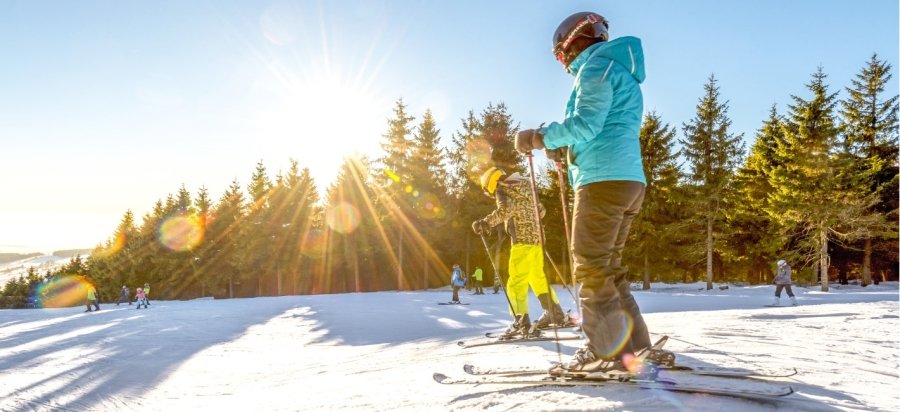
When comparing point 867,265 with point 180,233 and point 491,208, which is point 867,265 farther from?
point 180,233

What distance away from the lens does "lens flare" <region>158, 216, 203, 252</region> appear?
40125mm

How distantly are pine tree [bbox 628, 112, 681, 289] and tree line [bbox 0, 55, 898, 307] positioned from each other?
0.29ft

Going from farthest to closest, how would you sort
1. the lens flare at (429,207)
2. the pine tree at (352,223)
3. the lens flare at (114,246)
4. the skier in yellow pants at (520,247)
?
the lens flare at (114,246) → the pine tree at (352,223) → the lens flare at (429,207) → the skier in yellow pants at (520,247)

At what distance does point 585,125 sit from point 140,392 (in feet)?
16.4

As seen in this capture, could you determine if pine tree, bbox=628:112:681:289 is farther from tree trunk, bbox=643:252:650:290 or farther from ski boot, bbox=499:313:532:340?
ski boot, bbox=499:313:532:340

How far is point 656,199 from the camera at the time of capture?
29859mm

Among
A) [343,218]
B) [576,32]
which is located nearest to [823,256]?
[576,32]

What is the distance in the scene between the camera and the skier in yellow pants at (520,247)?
235 inches

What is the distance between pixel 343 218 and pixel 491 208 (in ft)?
37.8

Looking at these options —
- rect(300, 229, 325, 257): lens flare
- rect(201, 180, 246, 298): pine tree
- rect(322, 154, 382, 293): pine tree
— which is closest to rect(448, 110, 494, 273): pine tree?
rect(322, 154, 382, 293): pine tree

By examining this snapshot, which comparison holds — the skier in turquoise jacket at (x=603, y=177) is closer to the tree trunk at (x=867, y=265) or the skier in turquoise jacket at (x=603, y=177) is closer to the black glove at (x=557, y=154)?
the black glove at (x=557, y=154)

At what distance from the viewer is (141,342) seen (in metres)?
8.50

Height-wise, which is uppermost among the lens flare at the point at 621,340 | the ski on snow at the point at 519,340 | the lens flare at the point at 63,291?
the lens flare at the point at 621,340

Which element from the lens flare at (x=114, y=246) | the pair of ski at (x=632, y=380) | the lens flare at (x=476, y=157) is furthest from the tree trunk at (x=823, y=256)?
the lens flare at (x=114, y=246)
